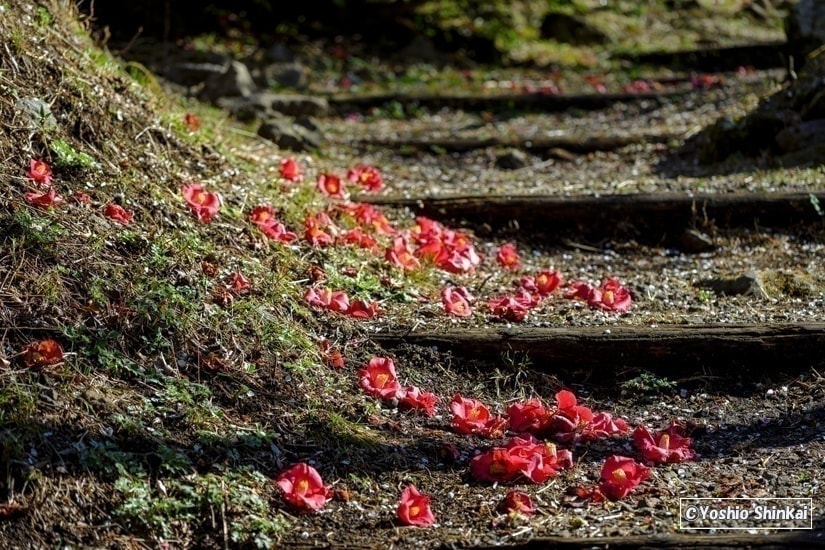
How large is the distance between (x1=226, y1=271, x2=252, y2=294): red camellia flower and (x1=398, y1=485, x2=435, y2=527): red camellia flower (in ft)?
3.62

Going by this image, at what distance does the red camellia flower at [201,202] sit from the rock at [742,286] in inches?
85.9

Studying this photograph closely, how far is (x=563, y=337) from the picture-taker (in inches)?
143

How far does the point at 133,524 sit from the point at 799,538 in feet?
5.92

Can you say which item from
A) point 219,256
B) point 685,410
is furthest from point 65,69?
point 685,410

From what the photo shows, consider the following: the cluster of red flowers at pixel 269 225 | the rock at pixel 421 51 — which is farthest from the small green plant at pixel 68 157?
the rock at pixel 421 51

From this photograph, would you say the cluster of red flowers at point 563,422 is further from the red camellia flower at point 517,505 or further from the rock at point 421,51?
the rock at point 421,51

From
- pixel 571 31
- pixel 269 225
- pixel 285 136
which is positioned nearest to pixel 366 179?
pixel 285 136

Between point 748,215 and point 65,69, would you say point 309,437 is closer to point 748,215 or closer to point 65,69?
point 65,69

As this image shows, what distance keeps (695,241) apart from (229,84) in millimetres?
4024

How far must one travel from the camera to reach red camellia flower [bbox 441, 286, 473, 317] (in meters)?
3.87

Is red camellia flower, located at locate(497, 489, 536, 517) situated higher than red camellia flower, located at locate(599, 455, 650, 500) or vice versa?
red camellia flower, located at locate(599, 455, 650, 500)

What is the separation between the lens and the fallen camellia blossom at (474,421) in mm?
3221

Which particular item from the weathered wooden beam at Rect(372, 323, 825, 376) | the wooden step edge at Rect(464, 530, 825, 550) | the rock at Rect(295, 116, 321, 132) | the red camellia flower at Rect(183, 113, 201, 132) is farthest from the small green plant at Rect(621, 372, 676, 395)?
the rock at Rect(295, 116, 321, 132)

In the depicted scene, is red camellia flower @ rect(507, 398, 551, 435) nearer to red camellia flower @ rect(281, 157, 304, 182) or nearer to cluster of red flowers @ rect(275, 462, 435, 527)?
cluster of red flowers @ rect(275, 462, 435, 527)
